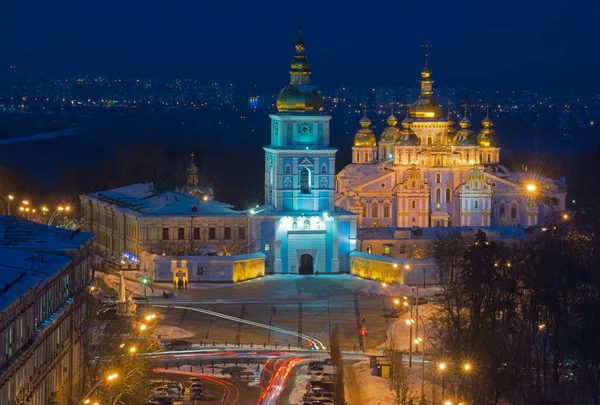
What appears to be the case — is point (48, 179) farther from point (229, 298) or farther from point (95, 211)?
point (229, 298)

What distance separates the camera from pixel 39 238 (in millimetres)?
55250

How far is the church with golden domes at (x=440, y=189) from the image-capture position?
9988 centimetres

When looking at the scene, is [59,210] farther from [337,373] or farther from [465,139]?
[337,373]

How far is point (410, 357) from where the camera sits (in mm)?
54031

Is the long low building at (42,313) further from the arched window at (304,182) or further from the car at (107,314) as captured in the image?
the arched window at (304,182)

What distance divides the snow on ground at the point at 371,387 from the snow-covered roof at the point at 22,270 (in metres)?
9.28

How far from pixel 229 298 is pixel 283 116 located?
1220 centimetres

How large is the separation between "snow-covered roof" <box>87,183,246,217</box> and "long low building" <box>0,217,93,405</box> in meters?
23.6

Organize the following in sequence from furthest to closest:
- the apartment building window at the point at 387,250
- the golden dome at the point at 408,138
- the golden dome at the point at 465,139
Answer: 1. the golden dome at the point at 465,139
2. the golden dome at the point at 408,138
3. the apartment building window at the point at 387,250

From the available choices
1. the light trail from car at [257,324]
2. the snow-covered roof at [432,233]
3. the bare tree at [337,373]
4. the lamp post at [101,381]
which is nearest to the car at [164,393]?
the lamp post at [101,381]

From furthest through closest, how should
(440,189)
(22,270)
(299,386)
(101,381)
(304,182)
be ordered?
(440,189) → (304,182) → (299,386) → (22,270) → (101,381)

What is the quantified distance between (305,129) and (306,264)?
20.0 feet

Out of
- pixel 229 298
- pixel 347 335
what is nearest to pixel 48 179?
pixel 229 298

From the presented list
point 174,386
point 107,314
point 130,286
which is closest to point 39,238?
point 107,314
